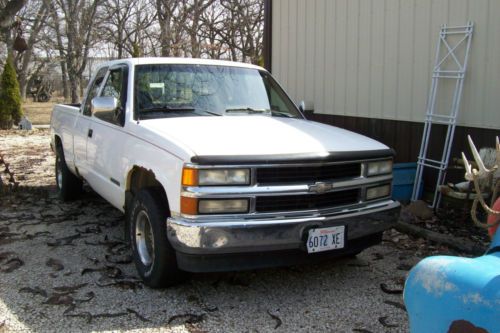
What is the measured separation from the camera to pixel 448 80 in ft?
21.3

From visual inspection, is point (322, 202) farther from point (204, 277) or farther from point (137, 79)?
point (137, 79)

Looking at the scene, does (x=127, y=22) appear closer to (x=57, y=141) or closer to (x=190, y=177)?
(x=57, y=141)

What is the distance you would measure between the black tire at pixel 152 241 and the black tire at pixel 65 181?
112 inches

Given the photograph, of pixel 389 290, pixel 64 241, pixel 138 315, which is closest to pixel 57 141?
pixel 64 241

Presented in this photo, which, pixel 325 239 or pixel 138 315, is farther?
pixel 325 239

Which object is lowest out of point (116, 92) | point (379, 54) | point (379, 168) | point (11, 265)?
point (11, 265)

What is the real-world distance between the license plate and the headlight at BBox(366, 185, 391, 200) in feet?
1.53

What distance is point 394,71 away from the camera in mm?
7301

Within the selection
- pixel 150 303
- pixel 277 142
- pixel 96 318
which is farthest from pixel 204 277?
pixel 277 142

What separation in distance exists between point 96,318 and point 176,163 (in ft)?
3.93

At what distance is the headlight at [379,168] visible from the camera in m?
4.17

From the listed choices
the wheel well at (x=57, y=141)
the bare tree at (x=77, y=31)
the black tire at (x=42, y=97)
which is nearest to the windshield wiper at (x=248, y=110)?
the wheel well at (x=57, y=141)

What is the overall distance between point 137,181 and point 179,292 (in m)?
1.05

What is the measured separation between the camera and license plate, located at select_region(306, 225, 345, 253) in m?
3.72
